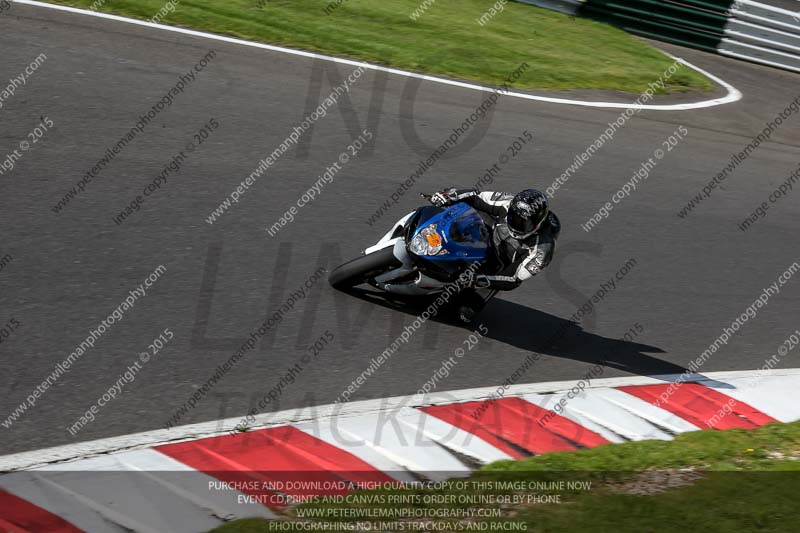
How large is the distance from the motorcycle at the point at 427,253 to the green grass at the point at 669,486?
6.58 feet

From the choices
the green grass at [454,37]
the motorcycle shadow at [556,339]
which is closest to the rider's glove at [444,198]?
the motorcycle shadow at [556,339]

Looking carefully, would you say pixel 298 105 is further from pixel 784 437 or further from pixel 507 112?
pixel 784 437

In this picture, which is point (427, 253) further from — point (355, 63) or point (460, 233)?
point (355, 63)

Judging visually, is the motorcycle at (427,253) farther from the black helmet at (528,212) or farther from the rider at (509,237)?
Answer: the black helmet at (528,212)

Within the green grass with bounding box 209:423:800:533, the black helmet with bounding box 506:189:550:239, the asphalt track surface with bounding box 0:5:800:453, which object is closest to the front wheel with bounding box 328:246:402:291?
the asphalt track surface with bounding box 0:5:800:453

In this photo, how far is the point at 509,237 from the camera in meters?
7.53

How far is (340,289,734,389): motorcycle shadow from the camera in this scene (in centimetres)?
793

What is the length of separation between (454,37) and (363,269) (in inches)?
343

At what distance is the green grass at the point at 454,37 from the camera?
13.7 m

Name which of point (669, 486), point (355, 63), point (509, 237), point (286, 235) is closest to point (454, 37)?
point (355, 63)

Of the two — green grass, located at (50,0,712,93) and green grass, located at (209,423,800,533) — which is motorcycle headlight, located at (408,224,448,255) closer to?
green grass, located at (209,423,800,533)

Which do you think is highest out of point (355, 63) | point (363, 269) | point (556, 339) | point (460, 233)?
point (355, 63)

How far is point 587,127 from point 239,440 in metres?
8.53

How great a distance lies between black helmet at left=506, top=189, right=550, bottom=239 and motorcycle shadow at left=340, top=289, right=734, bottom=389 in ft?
3.64
